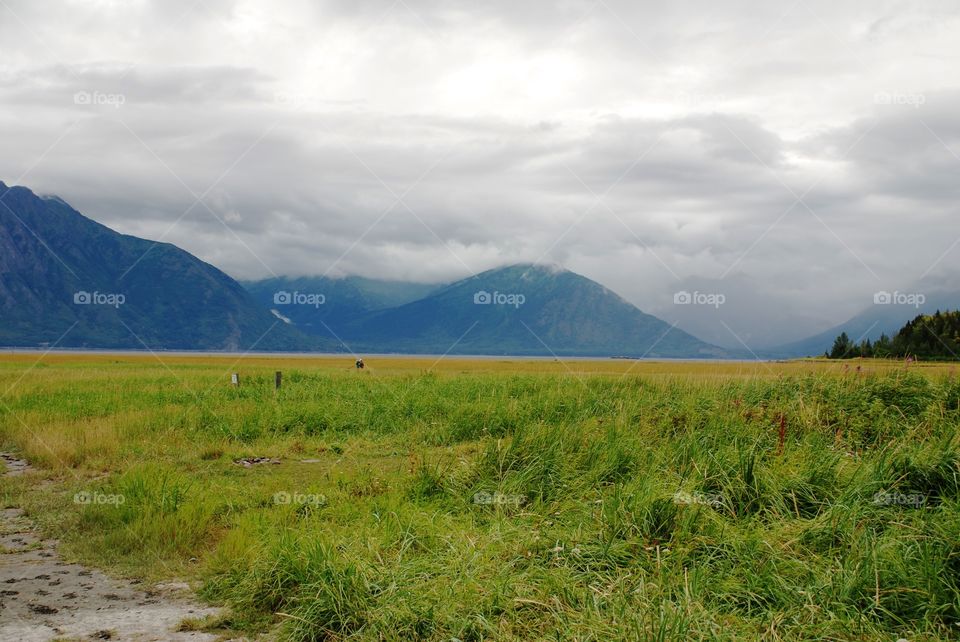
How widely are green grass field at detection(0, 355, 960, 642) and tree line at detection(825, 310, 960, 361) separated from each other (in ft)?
207

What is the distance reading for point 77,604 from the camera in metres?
7.75

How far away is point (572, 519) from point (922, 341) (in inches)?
3322

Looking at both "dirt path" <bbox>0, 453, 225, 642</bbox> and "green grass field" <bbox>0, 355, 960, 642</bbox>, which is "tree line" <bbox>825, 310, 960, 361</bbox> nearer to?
"green grass field" <bbox>0, 355, 960, 642</bbox>

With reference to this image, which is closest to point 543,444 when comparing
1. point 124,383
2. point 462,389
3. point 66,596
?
point 66,596

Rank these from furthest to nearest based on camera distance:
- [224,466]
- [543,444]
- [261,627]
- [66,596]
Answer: [224,466] < [543,444] < [66,596] < [261,627]

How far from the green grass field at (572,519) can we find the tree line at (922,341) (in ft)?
207

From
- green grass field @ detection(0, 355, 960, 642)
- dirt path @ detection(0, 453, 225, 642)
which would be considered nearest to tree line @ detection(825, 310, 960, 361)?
green grass field @ detection(0, 355, 960, 642)

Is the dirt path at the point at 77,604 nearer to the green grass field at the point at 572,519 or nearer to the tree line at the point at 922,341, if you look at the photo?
the green grass field at the point at 572,519

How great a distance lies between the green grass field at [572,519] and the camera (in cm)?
621

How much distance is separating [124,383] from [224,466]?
22476 mm

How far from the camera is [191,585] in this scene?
27.1 ft

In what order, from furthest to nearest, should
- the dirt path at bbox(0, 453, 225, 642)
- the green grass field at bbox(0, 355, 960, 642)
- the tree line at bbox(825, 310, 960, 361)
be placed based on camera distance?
1. the tree line at bbox(825, 310, 960, 361)
2. the dirt path at bbox(0, 453, 225, 642)
3. the green grass field at bbox(0, 355, 960, 642)

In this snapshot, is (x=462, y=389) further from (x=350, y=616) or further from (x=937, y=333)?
(x=937, y=333)

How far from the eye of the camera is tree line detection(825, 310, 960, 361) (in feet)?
239
